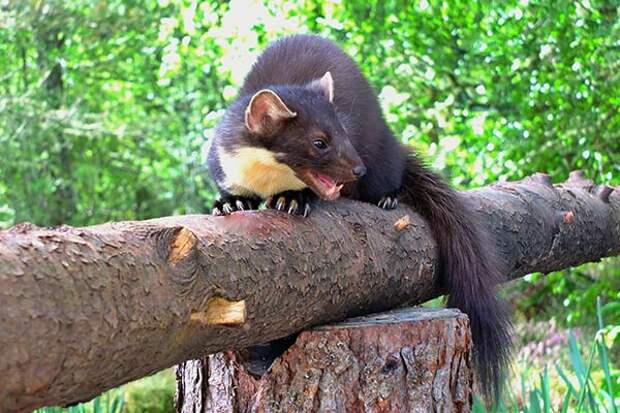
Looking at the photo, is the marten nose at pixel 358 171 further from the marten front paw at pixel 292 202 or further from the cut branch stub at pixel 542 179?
the cut branch stub at pixel 542 179

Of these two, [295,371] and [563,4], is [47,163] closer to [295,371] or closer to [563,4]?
[563,4]

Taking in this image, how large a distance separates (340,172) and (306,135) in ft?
0.58

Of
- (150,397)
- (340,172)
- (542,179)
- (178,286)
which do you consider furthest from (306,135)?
(150,397)

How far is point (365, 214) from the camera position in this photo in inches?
112

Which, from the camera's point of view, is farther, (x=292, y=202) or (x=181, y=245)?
(x=292, y=202)

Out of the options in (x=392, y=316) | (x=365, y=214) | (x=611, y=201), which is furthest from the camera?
(x=611, y=201)

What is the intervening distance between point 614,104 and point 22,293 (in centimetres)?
460

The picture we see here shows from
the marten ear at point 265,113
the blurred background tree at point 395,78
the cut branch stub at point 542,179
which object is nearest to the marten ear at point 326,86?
the marten ear at point 265,113

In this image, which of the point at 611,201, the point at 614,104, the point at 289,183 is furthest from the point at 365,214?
the point at 614,104

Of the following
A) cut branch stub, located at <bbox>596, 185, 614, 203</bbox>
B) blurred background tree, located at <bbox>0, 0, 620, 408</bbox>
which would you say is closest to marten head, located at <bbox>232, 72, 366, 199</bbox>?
blurred background tree, located at <bbox>0, 0, 620, 408</bbox>

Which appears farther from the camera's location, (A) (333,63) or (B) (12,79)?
(B) (12,79)

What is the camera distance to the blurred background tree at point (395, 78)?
566cm

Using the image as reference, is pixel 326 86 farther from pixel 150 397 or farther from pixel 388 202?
pixel 150 397

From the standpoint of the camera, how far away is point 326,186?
2.84 meters
